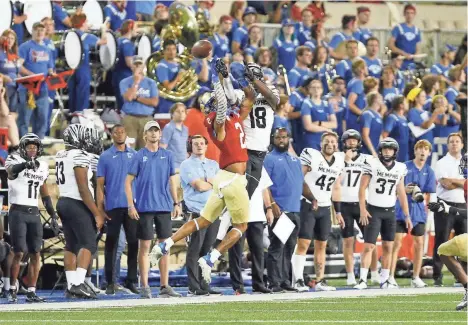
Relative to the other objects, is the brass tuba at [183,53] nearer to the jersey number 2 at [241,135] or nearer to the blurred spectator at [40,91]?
the blurred spectator at [40,91]

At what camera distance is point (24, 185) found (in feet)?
53.3

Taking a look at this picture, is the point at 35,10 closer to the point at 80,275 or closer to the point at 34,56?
the point at 34,56

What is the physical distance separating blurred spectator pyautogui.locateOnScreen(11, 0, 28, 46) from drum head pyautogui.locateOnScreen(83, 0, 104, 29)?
1.13 meters

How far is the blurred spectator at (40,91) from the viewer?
20453mm

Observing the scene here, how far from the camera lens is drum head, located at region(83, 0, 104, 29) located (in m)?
22.6

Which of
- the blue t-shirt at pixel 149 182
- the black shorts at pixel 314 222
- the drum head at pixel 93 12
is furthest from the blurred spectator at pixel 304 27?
the blue t-shirt at pixel 149 182

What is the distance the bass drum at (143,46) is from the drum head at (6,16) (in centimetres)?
207

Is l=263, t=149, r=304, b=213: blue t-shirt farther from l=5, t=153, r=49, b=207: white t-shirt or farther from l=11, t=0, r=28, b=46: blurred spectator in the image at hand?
l=11, t=0, r=28, b=46: blurred spectator

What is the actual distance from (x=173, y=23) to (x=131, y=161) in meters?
6.35

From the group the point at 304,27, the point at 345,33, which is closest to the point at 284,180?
the point at 304,27

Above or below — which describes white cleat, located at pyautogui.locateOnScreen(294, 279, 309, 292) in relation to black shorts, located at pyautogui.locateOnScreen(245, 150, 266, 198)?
below

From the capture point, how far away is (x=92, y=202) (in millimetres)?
16281

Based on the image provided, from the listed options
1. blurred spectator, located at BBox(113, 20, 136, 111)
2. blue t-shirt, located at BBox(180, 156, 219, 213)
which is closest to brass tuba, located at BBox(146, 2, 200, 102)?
blurred spectator, located at BBox(113, 20, 136, 111)

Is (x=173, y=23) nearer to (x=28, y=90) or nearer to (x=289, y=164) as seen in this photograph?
(x=28, y=90)
